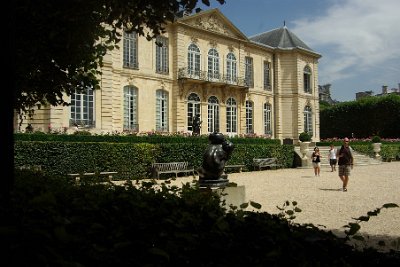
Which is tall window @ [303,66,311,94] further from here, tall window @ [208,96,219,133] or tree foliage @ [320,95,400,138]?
tree foliage @ [320,95,400,138]

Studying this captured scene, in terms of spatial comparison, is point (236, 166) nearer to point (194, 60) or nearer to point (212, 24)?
point (194, 60)

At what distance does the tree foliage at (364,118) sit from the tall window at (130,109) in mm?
29581

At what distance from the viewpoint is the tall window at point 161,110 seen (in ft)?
84.8

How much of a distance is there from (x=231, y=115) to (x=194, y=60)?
5211 mm

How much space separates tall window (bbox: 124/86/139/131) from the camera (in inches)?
945

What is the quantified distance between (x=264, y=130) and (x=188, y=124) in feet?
28.2

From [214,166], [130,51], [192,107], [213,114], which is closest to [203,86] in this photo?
[192,107]

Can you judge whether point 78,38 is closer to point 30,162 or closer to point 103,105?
point 30,162

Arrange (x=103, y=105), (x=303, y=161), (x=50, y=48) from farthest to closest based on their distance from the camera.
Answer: (x=303, y=161)
(x=103, y=105)
(x=50, y=48)

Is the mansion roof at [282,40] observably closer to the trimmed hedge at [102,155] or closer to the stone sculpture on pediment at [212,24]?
the stone sculpture on pediment at [212,24]

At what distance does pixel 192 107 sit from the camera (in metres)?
27.5

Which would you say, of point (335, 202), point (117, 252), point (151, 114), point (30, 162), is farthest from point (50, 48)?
point (151, 114)

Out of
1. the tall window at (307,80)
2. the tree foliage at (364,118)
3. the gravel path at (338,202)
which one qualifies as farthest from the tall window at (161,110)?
the tree foliage at (364,118)

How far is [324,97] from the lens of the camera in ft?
247
